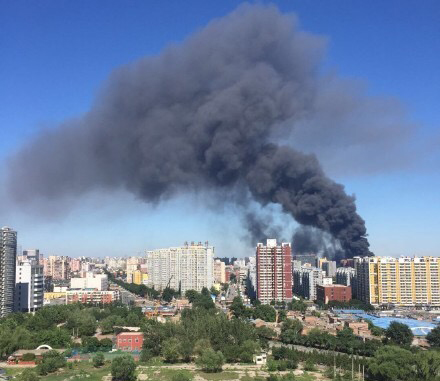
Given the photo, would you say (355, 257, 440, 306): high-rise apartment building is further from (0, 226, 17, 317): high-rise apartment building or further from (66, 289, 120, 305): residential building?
(0, 226, 17, 317): high-rise apartment building

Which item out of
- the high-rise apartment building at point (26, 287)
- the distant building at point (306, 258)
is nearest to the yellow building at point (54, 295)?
the high-rise apartment building at point (26, 287)

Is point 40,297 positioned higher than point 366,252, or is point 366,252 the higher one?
point 366,252

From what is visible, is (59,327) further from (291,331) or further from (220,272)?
(220,272)

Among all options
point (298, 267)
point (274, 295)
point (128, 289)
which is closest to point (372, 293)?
point (274, 295)

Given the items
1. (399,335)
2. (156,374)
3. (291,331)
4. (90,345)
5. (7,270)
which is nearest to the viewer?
(156,374)

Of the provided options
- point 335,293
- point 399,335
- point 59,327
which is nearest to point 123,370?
point 59,327

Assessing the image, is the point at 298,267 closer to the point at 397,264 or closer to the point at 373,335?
the point at 397,264
